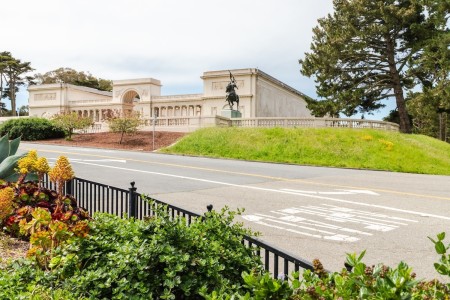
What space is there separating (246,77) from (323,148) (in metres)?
28.8

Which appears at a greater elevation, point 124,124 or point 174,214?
point 124,124

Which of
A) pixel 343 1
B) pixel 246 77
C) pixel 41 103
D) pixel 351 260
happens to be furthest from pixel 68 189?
pixel 41 103

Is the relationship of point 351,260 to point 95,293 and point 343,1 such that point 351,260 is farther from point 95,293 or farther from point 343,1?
point 343,1

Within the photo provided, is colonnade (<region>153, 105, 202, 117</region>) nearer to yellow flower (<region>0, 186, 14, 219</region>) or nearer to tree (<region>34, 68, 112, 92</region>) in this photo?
tree (<region>34, 68, 112, 92</region>)

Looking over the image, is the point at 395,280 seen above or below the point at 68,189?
above

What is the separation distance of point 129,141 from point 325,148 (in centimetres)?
1969

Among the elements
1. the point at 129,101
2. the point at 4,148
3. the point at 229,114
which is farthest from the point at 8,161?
the point at 129,101

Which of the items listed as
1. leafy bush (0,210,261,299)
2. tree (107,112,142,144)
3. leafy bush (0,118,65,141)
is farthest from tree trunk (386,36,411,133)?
leafy bush (0,210,261,299)

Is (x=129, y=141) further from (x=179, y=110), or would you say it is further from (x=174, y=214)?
(x=174, y=214)

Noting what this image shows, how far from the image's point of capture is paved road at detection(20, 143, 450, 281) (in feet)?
22.1

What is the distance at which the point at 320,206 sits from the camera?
34.2 ft

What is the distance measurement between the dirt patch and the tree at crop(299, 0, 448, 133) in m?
16.3

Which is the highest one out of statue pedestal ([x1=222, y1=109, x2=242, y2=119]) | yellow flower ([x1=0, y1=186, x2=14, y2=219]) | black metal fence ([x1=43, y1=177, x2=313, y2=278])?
statue pedestal ([x1=222, y1=109, x2=242, y2=119])

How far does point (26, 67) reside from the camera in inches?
3302
